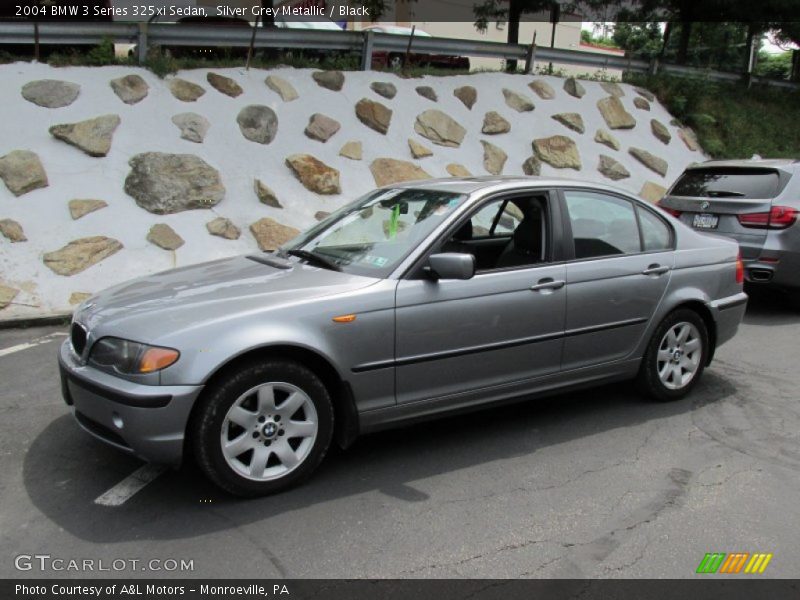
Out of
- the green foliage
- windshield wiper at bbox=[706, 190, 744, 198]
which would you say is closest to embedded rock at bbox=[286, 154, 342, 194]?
windshield wiper at bbox=[706, 190, 744, 198]

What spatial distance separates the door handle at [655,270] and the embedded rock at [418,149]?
5.77 metres

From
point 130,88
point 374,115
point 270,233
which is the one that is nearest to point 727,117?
point 374,115

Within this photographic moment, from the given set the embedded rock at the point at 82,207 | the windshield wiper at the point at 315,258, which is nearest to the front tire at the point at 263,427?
the windshield wiper at the point at 315,258

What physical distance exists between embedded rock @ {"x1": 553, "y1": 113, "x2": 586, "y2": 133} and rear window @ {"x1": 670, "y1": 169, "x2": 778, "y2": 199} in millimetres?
3852

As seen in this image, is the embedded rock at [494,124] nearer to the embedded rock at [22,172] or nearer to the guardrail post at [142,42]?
the guardrail post at [142,42]

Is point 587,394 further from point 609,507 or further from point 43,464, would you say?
point 43,464

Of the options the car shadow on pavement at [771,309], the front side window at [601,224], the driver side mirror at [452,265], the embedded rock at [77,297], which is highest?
the front side window at [601,224]

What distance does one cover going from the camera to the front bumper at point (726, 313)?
16.7 feet

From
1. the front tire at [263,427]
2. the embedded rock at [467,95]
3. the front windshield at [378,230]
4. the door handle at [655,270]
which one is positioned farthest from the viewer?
the embedded rock at [467,95]

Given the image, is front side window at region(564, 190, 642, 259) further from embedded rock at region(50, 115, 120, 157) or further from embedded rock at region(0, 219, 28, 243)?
embedded rock at region(50, 115, 120, 157)

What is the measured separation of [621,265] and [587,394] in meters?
1.06

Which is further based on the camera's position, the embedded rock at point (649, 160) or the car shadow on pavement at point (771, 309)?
the embedded rock at point (649, 160)

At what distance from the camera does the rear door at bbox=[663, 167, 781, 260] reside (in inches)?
295

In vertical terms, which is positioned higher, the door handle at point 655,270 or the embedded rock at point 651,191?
the embedded rock at point 651,191
